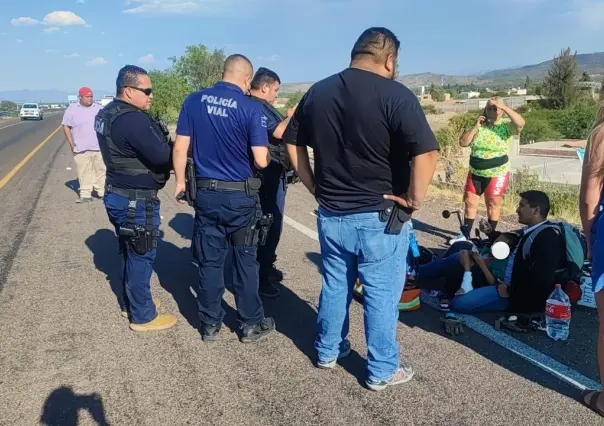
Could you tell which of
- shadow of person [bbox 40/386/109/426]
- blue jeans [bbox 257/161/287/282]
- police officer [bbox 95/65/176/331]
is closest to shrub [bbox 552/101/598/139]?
blue jeans [bbox 257/161/287/282]

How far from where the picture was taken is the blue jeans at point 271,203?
4711 mm

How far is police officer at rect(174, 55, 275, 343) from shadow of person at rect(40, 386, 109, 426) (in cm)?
98

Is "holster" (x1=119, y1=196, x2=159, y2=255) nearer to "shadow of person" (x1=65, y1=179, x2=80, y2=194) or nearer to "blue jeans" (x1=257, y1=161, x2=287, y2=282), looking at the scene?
"blue jeans" (x1=257, y1=161, x2=287, y2=282)

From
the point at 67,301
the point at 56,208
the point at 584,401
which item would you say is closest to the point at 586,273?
the point at 584,401

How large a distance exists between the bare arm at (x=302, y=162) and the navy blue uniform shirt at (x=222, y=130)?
18.5 inches

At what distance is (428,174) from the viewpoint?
2.97 m

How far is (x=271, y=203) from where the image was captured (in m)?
4.81

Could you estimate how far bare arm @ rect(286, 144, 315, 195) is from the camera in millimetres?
3379

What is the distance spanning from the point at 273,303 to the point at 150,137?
180 centimetres

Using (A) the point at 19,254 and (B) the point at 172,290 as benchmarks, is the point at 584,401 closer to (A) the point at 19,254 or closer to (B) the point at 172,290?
(B) the point at 172,290

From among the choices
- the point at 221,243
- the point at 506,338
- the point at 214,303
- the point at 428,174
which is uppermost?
the point at 428,174

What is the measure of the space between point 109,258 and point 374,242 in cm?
398

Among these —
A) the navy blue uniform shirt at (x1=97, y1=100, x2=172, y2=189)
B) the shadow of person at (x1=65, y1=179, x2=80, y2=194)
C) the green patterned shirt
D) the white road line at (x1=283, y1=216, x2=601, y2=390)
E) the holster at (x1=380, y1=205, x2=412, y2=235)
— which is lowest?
the white road line at (x1=283, y1=216, x2=601, y2=390)

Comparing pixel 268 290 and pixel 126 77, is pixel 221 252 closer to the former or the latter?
pixel 268 290
